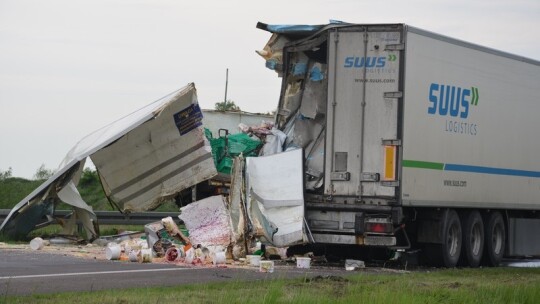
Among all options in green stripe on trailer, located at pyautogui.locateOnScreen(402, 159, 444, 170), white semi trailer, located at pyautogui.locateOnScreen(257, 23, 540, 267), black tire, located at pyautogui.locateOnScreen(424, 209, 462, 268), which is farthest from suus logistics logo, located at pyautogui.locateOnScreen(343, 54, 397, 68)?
black tire, located at pyautogui.locateOnScreen(424, 209, 462, 268)

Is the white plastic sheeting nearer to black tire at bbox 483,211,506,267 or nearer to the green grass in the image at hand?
the green grass

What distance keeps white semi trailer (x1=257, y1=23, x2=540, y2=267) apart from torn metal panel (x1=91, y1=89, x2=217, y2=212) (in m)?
1.99

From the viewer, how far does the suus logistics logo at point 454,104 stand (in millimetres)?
19953

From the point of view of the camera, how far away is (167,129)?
72.5 feet

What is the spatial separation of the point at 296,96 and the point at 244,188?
6.59ft

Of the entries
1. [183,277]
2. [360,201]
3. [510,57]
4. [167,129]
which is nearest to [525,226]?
[510,57]

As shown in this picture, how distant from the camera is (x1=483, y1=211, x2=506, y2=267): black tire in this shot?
71.4 ft

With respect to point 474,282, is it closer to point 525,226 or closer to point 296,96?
point 296,96

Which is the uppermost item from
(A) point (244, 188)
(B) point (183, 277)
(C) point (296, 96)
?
(C) point (296, 96)

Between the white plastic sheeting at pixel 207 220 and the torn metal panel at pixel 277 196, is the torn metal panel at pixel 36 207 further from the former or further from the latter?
the torn metal panel at pixel 277 196

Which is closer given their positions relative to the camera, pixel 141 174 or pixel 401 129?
pixel 401 129

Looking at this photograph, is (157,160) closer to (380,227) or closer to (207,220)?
(207,220)

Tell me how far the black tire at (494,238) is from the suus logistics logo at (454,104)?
1862 millimetres

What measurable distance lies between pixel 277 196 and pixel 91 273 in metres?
4.63
